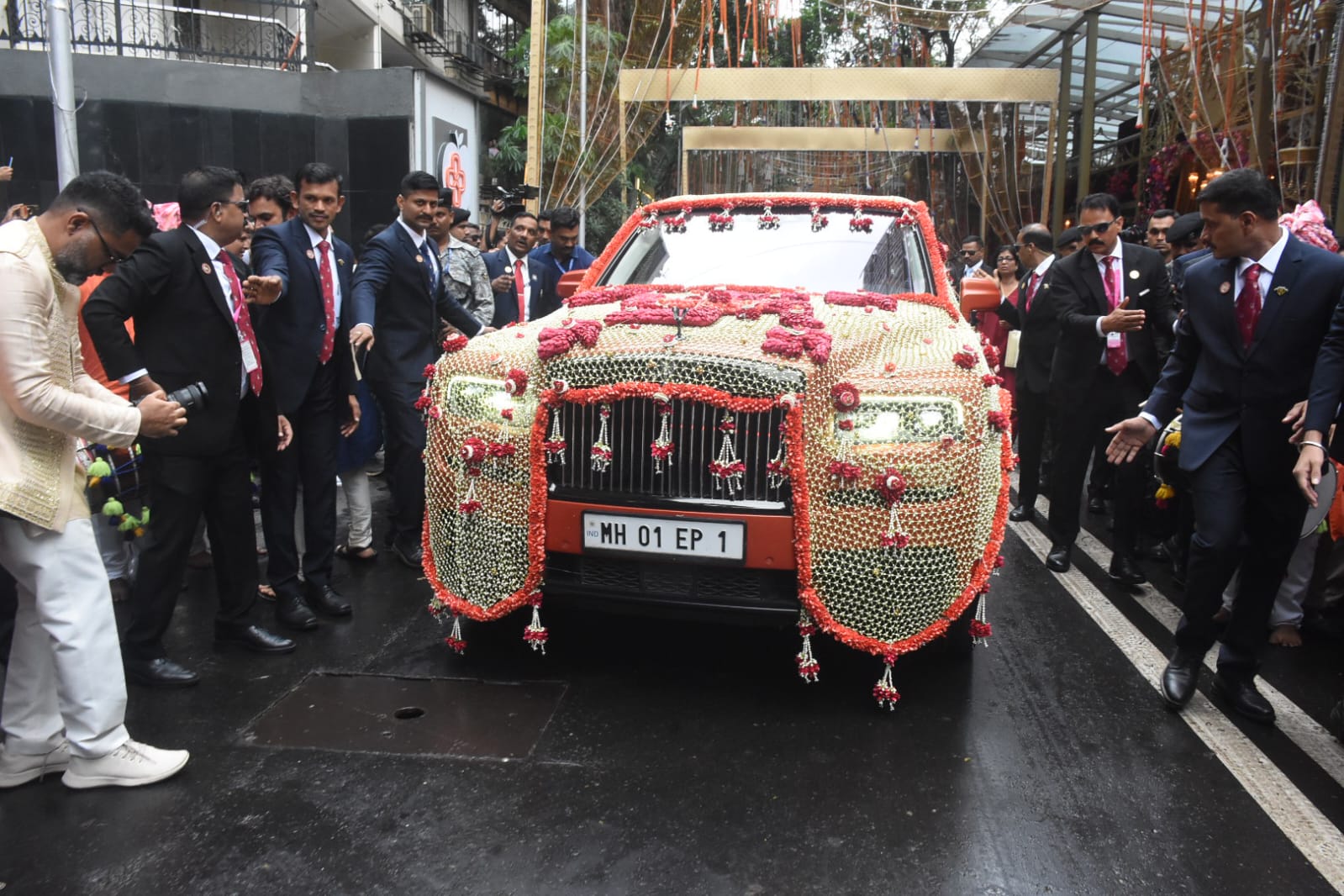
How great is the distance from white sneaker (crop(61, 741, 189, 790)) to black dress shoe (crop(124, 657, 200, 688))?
2.50 feet

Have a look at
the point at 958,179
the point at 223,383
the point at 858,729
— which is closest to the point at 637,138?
the point at 958,179

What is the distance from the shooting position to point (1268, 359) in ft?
12.0

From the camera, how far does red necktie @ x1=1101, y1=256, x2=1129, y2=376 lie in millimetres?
5523

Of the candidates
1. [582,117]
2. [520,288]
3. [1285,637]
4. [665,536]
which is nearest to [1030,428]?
[1285,637]

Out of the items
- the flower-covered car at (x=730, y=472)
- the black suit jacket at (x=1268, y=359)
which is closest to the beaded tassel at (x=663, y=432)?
the flower-covered car at (x=730, y=472)

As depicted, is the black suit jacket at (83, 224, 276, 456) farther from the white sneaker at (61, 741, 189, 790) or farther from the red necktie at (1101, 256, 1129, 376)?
the red necktie at (1101, 256, 1129, 376)

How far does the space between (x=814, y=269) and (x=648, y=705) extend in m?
2.22

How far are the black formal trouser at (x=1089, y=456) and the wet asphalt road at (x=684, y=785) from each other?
1241mm

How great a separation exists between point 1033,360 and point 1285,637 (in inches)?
94.4

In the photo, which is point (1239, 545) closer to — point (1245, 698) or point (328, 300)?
point (1245, 698)

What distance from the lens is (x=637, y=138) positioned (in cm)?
1366

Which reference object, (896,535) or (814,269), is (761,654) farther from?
(814,269)

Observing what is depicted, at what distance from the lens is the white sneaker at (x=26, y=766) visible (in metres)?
3.13

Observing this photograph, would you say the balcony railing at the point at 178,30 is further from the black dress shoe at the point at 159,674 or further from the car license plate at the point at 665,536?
the car license plate at the point at 665,536
